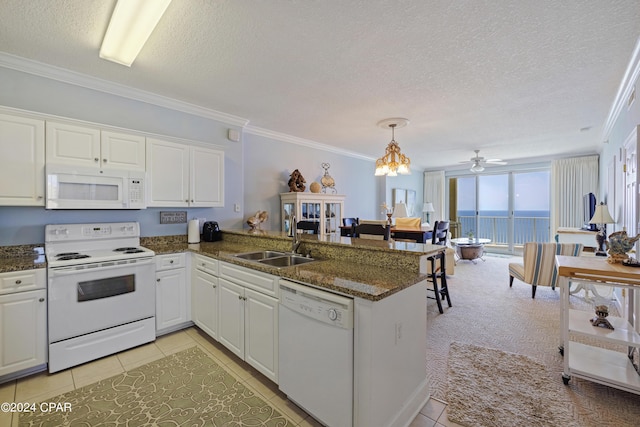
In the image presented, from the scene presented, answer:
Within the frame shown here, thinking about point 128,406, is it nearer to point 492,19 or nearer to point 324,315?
point 324,315

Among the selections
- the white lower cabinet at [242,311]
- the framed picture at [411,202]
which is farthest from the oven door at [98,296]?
the framed picture at [411,202]

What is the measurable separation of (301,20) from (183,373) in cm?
278

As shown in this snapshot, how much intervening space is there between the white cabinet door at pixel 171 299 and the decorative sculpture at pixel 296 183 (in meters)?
2.25

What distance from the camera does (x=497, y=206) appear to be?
7.85 m

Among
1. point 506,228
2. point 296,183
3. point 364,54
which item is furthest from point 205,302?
point 506,228

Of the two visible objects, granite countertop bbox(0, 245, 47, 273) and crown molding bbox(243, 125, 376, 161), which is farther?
crown molding bbox(243, 125, 376, 161)

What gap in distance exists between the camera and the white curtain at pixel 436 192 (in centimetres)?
845

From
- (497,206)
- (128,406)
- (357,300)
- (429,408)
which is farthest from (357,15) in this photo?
(497,206)

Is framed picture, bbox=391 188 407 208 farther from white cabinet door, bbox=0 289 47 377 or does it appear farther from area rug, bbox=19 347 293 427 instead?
white cabinet door, bbox=0 289 47 377

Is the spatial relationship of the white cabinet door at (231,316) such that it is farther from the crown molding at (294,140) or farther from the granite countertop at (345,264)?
the crown molding at (294,140)

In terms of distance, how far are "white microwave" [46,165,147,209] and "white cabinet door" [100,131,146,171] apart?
8 cm

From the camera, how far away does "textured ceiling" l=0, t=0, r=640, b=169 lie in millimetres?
1809

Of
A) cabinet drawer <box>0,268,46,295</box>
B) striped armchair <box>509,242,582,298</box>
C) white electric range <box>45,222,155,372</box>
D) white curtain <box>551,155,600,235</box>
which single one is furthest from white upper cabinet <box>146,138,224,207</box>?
white curtain <box>551,155,600,235</box>

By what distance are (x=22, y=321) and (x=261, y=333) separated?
1.79m
